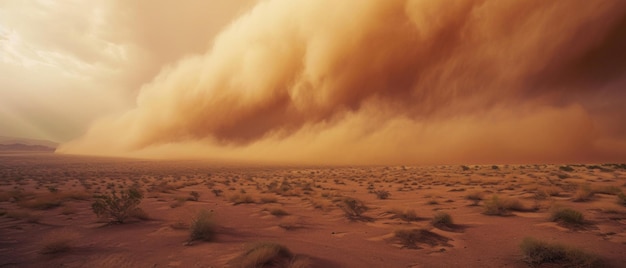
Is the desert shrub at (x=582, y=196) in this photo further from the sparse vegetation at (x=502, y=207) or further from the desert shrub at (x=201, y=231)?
the desert shrub at (x=201, y=231)

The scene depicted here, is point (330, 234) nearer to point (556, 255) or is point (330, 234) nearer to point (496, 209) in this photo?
point (556, 255)

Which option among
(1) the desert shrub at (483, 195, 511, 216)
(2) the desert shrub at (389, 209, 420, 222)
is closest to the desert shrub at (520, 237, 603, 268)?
(2) the desert shrub at (389, 209, 420, 222)

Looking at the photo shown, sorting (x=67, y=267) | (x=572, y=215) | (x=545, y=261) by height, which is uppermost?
(x=572, y=215)

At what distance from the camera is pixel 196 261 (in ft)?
21.7

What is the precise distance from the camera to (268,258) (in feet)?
20.0

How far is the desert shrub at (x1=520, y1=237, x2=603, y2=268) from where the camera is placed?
5609 mm

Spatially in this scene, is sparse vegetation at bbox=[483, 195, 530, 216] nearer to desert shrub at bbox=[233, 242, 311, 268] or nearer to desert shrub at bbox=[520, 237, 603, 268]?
desert shrub at bbox=[520, 237, 603, 268]

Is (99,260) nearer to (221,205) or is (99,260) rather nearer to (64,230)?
(64,230)

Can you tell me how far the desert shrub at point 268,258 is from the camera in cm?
595

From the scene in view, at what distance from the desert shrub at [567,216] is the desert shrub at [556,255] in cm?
338

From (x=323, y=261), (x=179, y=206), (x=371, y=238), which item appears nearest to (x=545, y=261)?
Answer: (x=371, y=238)

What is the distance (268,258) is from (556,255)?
5.72m

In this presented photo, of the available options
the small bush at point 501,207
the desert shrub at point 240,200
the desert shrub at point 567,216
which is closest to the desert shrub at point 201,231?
the desert shrub at point 240,200

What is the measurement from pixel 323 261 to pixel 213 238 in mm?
3464
